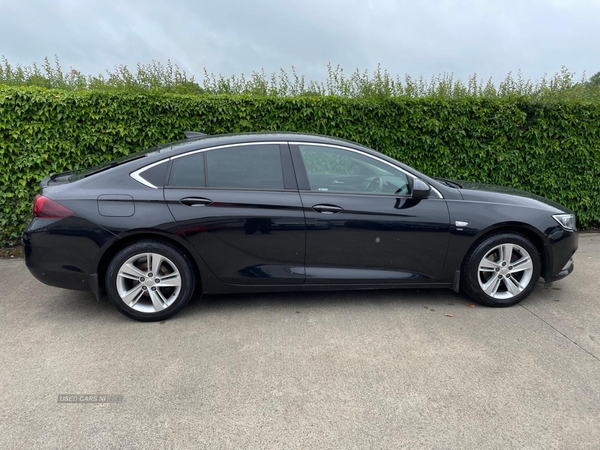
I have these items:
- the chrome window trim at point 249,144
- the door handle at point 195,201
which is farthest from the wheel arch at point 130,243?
the chrome window trim at point 249,144

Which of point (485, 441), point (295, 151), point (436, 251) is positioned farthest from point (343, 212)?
point (485, 441)

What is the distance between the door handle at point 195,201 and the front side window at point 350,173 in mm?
890

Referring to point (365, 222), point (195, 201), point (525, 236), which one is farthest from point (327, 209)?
point (525, 236)

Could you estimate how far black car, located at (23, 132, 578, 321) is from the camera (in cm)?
347

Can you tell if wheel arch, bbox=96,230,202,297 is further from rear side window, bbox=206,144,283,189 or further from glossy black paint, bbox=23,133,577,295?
rear side window, bbox=206,144,283,189

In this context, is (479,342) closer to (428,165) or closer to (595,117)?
(428,165)

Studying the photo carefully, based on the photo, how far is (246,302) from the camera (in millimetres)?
4043

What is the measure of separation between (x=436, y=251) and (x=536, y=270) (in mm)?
978

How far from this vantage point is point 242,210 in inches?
140

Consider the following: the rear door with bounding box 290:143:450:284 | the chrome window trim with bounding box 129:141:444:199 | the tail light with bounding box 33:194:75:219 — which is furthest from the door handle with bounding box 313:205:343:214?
the tail light with bounding box 33:194:75:219

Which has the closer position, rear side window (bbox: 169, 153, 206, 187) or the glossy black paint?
the glossy black paint

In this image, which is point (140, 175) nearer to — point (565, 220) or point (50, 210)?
point (50, 210)

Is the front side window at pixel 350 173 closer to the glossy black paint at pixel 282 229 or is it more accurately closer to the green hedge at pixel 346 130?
the glossy black paint at pixel 282 229

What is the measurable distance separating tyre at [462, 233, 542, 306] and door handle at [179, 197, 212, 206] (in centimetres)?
233
